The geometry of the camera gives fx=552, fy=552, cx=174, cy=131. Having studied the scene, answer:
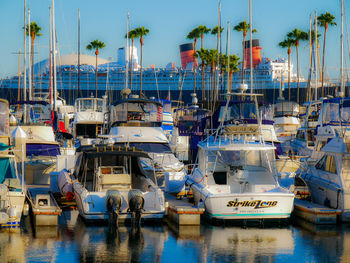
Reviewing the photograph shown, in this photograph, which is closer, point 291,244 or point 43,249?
point 43,249

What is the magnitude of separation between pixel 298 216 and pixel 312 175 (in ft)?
6.69

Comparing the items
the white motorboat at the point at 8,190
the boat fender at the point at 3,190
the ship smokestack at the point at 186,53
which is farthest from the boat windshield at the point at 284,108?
the ship smokestack at the point at 186,53

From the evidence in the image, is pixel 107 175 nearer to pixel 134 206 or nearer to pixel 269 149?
pixel 134 206

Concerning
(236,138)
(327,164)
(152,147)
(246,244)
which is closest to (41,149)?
(152,147)

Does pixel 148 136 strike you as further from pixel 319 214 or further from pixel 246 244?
pixel 246 244

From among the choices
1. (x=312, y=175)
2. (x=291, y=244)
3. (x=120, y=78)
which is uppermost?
(x=120, y=78)

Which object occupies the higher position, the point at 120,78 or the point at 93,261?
the point at 120,78

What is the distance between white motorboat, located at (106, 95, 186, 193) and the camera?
21.6 m

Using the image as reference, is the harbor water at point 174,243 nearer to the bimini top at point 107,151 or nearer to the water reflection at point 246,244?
the water reflection at point 246,244

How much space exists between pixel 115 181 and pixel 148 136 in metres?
6.49

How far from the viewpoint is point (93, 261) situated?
502 inches

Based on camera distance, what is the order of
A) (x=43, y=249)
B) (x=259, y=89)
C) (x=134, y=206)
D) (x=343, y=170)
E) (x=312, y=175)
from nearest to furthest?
(x=43, y=249), (x=134, y=206), (x=343, y=170), (x=312, y=175), (x=259, y=89)

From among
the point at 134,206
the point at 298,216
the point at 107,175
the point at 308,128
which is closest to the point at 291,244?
the point at 298,216

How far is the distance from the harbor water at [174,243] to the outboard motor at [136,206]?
30 centimetres
